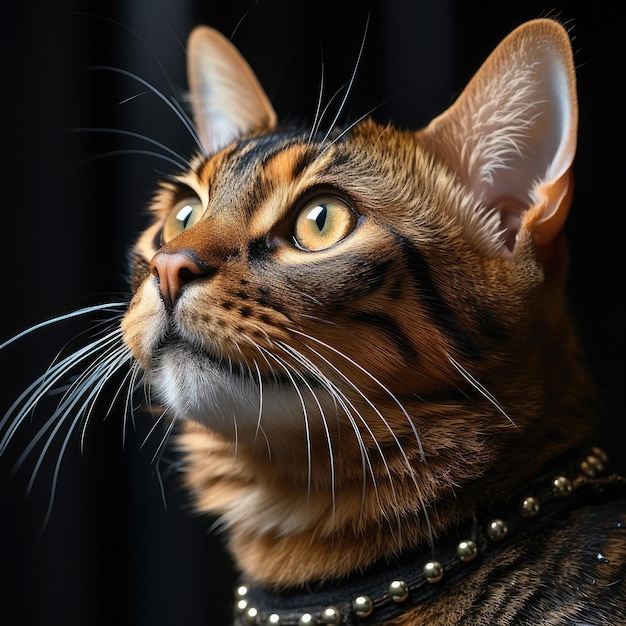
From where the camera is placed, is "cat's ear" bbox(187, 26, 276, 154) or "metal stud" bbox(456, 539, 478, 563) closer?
"metal stud" bbox(456, 539, 478, 563)

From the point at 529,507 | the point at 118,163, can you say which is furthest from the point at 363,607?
the point at 118,163

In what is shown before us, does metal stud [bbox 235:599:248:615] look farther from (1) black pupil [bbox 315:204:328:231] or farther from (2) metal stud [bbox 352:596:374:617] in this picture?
(1) black pupil [bbox 315:204:328:231]

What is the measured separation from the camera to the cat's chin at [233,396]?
55 centimetres

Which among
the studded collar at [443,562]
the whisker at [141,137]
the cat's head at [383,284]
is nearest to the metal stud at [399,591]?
the studded collar at [443,562]

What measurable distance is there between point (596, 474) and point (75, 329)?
51 cm

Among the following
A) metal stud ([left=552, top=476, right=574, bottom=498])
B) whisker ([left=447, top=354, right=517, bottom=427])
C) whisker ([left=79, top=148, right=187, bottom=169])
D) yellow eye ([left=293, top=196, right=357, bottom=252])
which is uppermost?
whisker ([left=79, top=148, right=187, bottom=169])

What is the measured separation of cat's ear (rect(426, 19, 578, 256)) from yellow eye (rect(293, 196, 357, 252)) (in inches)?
4.6

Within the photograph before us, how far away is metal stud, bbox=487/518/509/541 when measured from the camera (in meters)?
0.56

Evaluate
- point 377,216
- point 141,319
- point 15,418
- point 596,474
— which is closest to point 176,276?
point 141,319

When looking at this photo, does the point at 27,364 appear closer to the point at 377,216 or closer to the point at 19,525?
the point at 19,525

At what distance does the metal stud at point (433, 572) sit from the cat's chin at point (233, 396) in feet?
0.46

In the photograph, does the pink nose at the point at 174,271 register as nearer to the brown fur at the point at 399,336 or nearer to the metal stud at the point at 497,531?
the brown fur at the point at 399,336

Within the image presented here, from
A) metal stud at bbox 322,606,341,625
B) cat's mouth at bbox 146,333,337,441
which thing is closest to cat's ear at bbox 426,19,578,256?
cat's mouth at bbox 146,333,337,441

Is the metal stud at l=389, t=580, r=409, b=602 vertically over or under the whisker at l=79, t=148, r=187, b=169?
under
